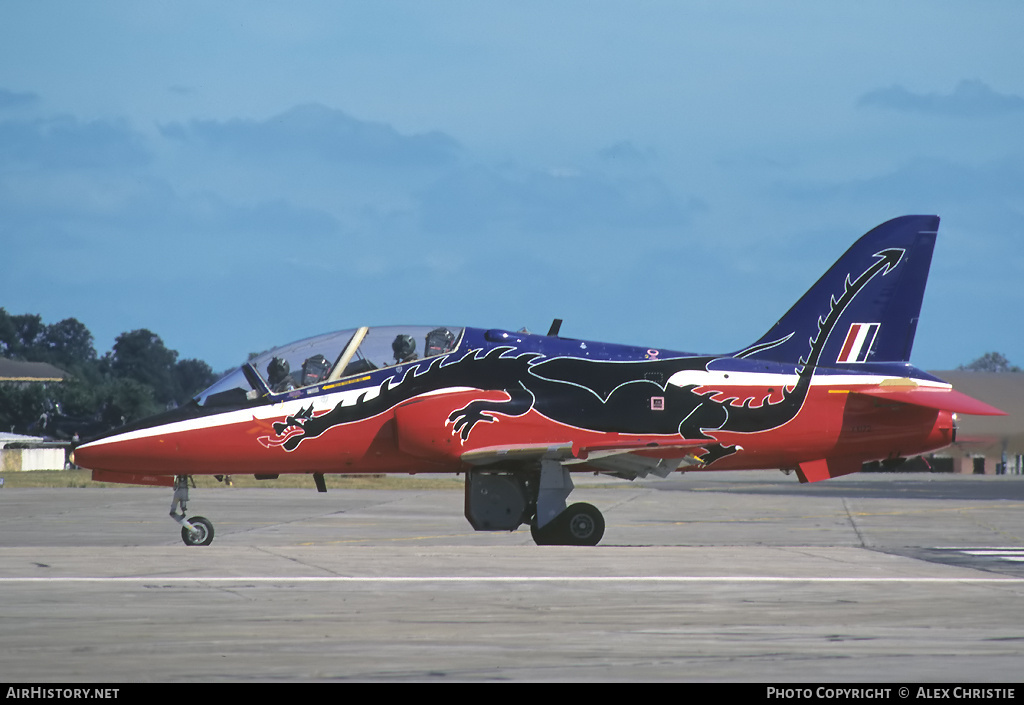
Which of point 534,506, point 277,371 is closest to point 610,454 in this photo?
point 534,506

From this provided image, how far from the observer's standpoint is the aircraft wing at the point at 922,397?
665 inches

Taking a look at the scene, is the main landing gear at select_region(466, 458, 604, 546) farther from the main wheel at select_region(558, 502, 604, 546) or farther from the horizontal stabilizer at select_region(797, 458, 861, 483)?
the horizontal stabilizer at select_region(797, 458, 861, 483)

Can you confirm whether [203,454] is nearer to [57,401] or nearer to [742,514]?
[742,514]

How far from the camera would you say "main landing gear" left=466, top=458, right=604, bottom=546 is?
1583cm

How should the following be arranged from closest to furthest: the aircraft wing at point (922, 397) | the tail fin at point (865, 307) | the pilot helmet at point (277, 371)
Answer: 1. the pilot helmet at point (277, 371)
2. the aircraft wing at point (922, 397)
3. the tail fin at point (865, 307)

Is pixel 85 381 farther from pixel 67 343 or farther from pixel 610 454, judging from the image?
pixel 610 454

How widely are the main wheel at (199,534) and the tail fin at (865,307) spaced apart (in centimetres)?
793

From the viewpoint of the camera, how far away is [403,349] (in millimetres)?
16391

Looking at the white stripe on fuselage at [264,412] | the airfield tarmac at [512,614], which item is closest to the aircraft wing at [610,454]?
the white stripe on fuselage at [264,412]

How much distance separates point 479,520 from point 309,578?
543cm

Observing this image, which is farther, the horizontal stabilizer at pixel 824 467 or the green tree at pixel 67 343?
the green tree at pixel 67 343

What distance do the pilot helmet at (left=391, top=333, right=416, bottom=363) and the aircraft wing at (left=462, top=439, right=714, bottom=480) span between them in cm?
160

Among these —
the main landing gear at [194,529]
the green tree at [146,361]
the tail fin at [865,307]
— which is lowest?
the main landing gear at [194,529]

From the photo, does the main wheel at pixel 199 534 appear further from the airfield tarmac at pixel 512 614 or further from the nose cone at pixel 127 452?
the airfield tarmac at pixel 512 614
